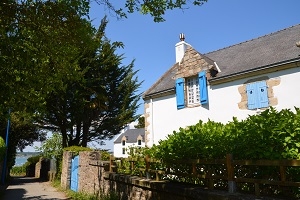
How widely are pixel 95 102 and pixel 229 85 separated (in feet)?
36.7

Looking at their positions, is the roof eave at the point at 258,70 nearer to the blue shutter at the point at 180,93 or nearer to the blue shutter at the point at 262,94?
the blue shutter at the point at 262,94

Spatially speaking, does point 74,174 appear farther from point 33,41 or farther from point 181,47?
point 181,47

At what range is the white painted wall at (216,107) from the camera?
1104 cm

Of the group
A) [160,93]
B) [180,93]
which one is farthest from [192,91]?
[160,93]

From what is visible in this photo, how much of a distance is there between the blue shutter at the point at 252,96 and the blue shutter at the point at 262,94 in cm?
17

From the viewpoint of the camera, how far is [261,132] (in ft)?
16.4

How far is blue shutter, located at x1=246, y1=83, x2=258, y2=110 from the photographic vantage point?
11914 millimetres

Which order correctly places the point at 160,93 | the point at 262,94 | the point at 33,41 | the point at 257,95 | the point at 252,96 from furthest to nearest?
the point at 160,93 < the point at 252,96 < the point at 257,95 < the point at 262,94 < the point at 33,41

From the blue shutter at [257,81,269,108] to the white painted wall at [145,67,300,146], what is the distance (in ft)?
1.21

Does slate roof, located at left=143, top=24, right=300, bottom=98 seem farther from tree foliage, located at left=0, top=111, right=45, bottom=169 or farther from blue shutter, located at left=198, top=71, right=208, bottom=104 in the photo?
tree foliage, located at left=0, top=111, right=45, bottom=169

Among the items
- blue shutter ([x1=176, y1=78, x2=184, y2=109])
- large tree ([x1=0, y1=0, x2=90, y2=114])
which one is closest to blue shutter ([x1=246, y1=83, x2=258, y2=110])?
blue shutter ([x1=176, y1=78, x2=184, y2=109])

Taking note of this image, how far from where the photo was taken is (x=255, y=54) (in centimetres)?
1362

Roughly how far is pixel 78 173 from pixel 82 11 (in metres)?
9.99

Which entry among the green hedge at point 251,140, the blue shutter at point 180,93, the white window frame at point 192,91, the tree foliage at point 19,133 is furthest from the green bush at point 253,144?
the tree foliage at point 19,133
